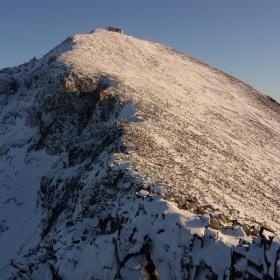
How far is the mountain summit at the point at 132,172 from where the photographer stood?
10.4 metres

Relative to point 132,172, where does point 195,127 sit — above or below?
above

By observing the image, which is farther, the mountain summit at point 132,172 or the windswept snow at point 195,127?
the windswept snow at point 195,127

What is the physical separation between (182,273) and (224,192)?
9.63m

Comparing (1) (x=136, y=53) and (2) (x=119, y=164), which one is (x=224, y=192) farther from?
(1) (x=136, y=53)

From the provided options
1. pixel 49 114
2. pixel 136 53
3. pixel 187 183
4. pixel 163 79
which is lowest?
pixel 187 183

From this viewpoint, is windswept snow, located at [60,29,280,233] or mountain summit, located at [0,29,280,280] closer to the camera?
mountain summit, located at [0,29,280,280]

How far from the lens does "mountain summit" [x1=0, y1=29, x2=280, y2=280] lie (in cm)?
1039

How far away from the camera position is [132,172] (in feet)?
53.9

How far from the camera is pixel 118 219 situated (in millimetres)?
13008

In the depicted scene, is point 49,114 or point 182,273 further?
point 49,114

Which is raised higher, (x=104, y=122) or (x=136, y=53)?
(x=136, y=53)

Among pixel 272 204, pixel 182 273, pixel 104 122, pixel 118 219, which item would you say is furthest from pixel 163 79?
pixel 182 273

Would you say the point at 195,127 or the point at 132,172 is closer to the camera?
the point at 132,172

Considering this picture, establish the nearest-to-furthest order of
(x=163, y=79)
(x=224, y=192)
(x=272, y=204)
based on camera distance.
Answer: (x=224, y=192) → (x=272, y=204) → (x=163, y=79)
